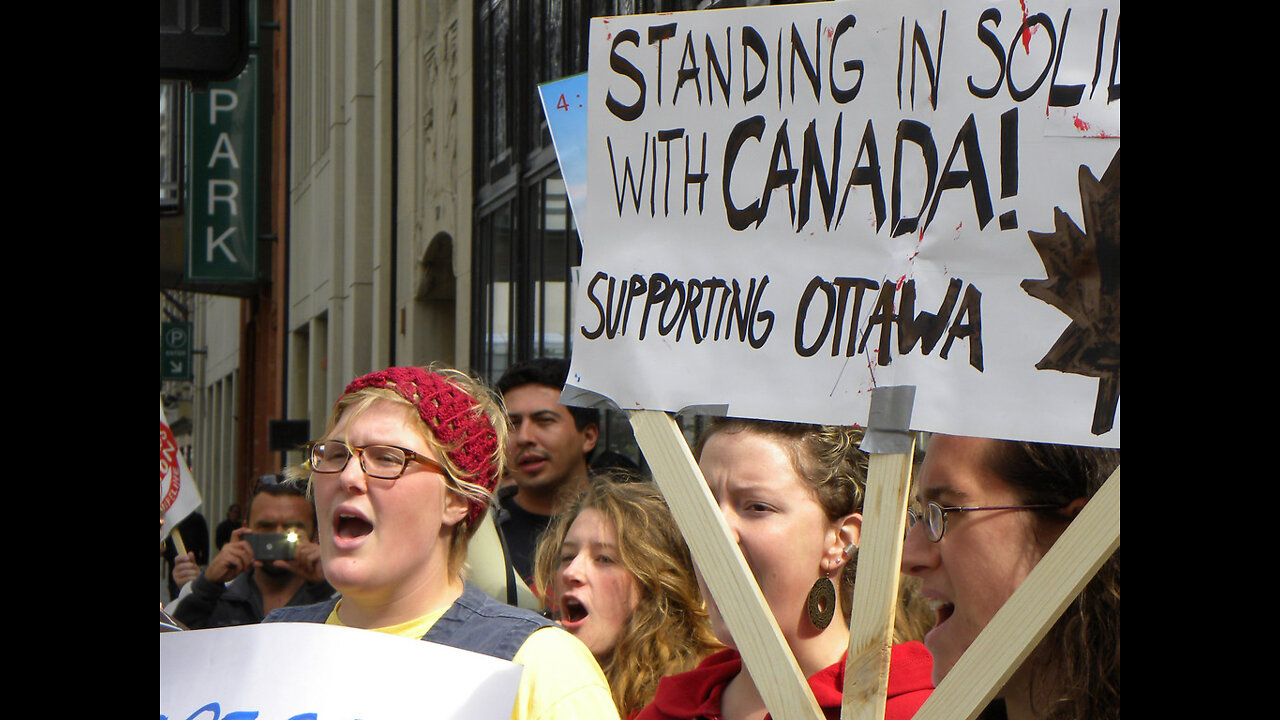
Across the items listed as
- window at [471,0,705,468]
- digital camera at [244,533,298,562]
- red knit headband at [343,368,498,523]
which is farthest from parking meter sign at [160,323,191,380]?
red knit headband at [343,368,498,523]

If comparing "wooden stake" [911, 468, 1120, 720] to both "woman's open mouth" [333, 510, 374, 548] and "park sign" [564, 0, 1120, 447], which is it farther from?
"woman's open mouth" [333, 510, 374, 548]

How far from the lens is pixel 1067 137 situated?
1.76m

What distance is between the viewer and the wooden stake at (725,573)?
1.94m

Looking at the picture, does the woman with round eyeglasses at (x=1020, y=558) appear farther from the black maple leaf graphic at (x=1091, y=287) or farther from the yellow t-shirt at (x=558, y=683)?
the yellow t-shirt at (x=558, y=683)

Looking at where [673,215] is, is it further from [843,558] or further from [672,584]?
[672,584]

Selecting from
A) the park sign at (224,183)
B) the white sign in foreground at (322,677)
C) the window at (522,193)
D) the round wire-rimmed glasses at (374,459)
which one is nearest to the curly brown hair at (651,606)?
the round wire-rimmed glasses at (374,459)

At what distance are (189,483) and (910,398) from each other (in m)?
4.20

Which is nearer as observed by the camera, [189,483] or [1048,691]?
[1048,691]

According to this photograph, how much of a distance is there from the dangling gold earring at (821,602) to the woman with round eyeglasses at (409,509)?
44 centimetres
